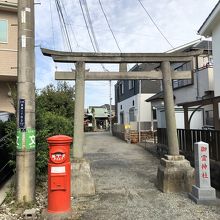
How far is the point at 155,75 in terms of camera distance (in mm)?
7477

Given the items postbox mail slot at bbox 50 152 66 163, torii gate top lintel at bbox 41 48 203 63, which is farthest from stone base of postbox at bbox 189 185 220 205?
torii gate top lintel at bbox 41 48 203 63

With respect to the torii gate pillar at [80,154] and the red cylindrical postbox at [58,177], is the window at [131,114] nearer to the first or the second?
the torii gate pillar at [80,154]

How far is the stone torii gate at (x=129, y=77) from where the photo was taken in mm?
6781

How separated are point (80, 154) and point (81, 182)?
68 centimetres

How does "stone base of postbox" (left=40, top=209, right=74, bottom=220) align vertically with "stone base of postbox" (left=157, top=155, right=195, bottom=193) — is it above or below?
below

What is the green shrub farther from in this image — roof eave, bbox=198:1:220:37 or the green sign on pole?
roof eave, bbox=198:1:220:37

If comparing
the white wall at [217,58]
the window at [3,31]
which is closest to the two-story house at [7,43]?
the window at [3,31]

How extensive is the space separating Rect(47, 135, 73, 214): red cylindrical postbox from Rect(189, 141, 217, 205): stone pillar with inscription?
275 cm

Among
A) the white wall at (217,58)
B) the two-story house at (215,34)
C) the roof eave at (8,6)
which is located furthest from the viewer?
the roof eave at (8,6)

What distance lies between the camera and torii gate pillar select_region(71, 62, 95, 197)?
21.9 ft

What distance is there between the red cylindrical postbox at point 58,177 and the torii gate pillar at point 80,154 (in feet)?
5.00

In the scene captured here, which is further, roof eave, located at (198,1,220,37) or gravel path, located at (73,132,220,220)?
roof eave, located at (198,1,220,37)

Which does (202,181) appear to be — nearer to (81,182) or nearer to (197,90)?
(81,182)

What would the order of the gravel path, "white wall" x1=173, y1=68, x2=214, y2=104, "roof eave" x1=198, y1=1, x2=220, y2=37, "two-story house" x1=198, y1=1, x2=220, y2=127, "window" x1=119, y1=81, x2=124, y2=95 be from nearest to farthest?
the gravel path, "roof eave" x1=198, y1=1, x2=220, y2=37, "two-story house" x1=198, y1=1, x2=220, y2=127, "white wall" x1=173, y1=68, x2=214, y2=104, "window" x1=119, y1=81, x2=124, y2=95
